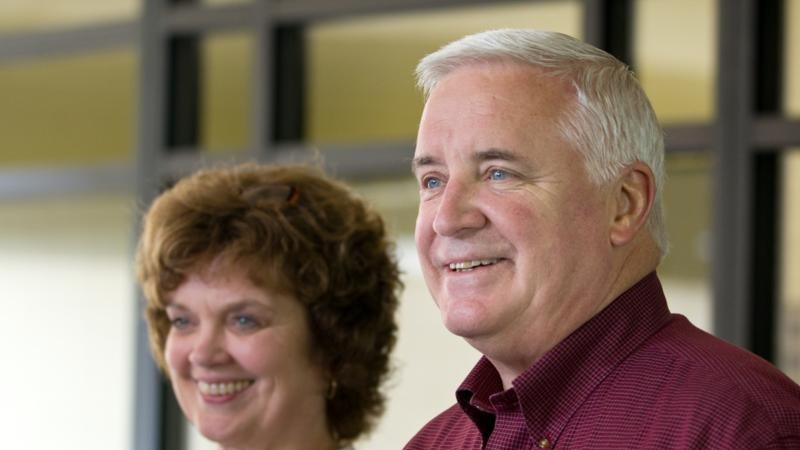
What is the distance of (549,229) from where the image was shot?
1775mm

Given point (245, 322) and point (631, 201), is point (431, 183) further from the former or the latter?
point (245, 322)

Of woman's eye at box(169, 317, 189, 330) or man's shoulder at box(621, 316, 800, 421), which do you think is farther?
woman's eye at box(169, 317, 189, 330)

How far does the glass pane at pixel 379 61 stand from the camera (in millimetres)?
4457

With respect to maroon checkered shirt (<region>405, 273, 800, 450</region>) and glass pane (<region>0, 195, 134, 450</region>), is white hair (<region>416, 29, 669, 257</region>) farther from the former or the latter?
glass pane (<region>0, 195, 134, 450</region>)

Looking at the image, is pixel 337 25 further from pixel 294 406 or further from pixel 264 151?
pixel 294 406

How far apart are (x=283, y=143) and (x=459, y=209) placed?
308 cm

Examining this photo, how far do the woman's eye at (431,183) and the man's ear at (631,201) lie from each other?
0.21 metres

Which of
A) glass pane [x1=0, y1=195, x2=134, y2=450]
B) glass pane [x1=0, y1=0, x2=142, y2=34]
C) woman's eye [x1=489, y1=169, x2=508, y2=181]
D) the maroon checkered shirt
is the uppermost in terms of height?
glass pane [x1=0, y1=0, x2=142, y2=34]

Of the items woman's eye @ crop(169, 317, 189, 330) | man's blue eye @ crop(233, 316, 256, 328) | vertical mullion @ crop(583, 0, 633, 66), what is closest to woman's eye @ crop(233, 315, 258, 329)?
man's blue eye @ crop(233, 316, 256, 328)

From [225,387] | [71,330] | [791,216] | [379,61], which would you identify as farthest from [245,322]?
[71,330]

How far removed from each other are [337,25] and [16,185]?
4.74 feet

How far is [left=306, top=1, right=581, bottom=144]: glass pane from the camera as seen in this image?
4.46 meters

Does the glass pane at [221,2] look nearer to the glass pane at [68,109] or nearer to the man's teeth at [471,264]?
the glass pane at [68,109]

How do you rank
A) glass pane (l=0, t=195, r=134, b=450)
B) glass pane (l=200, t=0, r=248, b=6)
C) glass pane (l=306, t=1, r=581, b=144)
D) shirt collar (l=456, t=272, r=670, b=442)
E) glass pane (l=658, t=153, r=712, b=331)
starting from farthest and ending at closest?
glass pane (l=0, t=195, r=134, b=450) → glass pane (l=200, t=0, r=248, b=6) → glass pane (l=306, t=1, r=581, b=144) → glass pane (l=658, t=153, r=712, b=331) → shirt collar (l=456, t=272, r=670, b=442)
